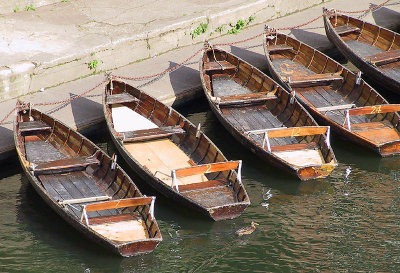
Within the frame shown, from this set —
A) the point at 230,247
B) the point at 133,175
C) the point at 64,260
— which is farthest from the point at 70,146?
the point at 230,247

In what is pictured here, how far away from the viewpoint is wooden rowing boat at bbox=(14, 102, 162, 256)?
Result: 13836mm

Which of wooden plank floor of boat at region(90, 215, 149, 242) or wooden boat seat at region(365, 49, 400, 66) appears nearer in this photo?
wooden plank floor of boat at region(90, 215, 149, 242)

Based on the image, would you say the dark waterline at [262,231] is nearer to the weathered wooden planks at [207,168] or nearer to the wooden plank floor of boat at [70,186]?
the wooden plank floor of boat at [70,186]

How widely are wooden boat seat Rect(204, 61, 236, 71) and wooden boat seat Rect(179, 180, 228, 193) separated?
4813 mm

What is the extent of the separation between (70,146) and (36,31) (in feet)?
18.3

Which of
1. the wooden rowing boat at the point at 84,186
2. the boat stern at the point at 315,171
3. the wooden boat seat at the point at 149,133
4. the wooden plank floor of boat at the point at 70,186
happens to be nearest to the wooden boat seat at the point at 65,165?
the wooden rowing boat at the point at 84,186

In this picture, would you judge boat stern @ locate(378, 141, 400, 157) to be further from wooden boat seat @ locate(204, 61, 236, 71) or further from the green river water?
wooden boat seat @ locate(204, 61, 236, 71)

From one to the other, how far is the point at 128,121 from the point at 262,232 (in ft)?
15.4

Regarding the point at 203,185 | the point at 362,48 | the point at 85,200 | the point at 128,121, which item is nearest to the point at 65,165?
the point at 85,200

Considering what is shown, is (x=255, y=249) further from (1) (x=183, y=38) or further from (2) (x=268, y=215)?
(1) (x=183, y=38)

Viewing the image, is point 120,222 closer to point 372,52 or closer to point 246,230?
point 246,230

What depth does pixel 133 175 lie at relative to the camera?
17.0 meters

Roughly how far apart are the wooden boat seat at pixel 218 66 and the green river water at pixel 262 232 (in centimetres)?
339

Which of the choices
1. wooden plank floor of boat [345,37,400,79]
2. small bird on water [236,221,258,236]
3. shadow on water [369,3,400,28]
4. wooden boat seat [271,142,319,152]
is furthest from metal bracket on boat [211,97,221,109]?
shadow on water [369,3,400,28]
